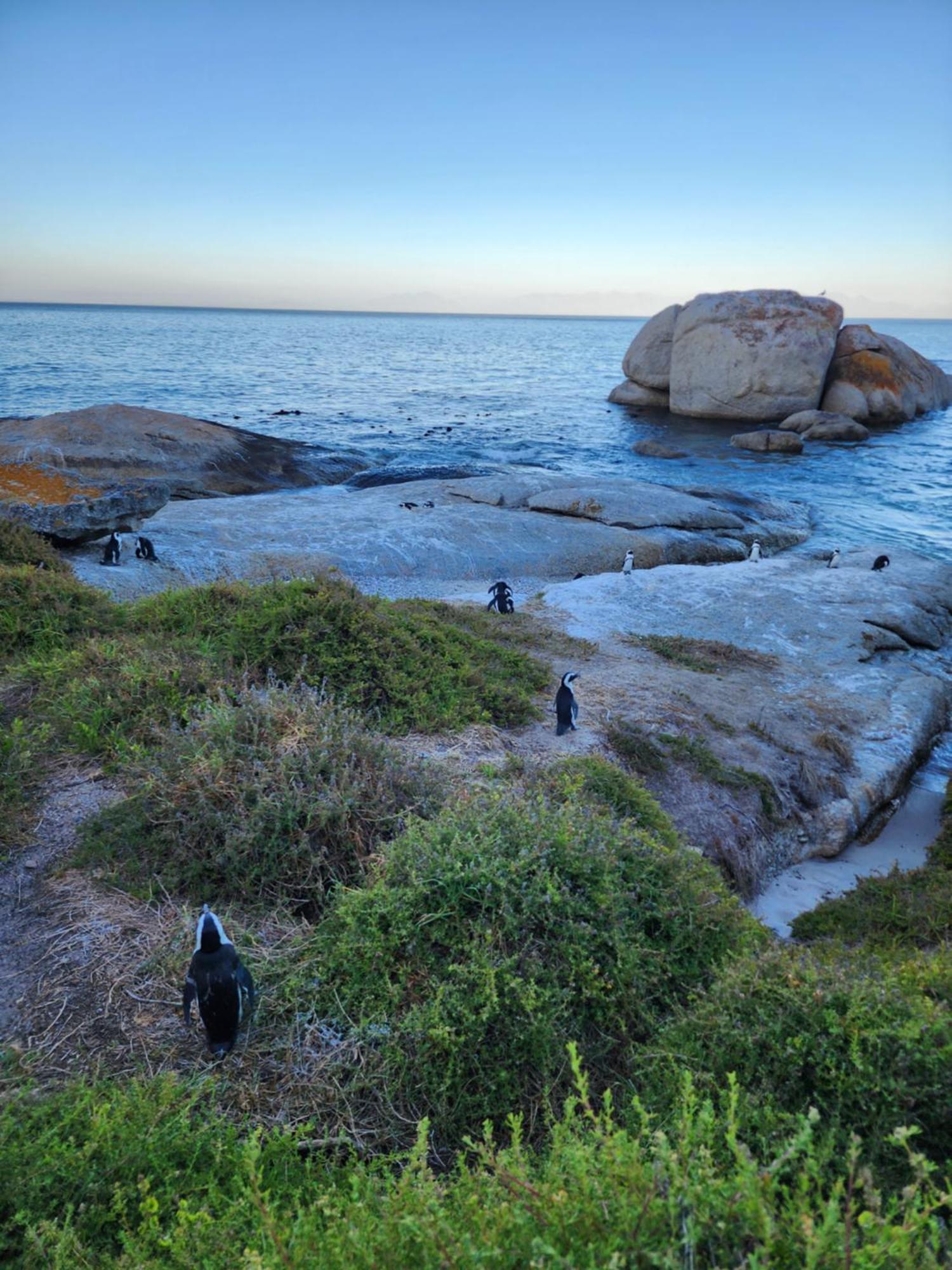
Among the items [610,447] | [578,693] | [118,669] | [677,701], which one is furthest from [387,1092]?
[610,447]

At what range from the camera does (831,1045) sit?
10.9 ft

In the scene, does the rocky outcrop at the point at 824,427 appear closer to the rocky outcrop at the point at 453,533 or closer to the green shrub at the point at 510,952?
the rocky outcrop at the point at 453,533

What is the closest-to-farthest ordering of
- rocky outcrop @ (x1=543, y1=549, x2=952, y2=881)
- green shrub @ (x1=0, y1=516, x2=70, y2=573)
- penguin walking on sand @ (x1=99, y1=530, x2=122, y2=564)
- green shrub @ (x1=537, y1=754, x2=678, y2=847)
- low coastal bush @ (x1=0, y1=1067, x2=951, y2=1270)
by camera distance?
Result: low coastal bush @ (x1=0, y1=1067, x2=951, y2=1270)
green shrub @ (x1=537, y1=754, x2=678, y2=847)
rocky outcrop @ (x1=543, y1=549, x2=952, y2=881)
green shrub @ (x1=0, y1=516, x2=70, y2=573)
penguin walking on sand @ (x1=99, y1=530, x2=122, y2=564)

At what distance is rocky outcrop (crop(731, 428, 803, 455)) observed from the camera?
36344 millimetres

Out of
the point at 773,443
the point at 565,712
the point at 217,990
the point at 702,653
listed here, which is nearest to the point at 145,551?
the point at 565,712

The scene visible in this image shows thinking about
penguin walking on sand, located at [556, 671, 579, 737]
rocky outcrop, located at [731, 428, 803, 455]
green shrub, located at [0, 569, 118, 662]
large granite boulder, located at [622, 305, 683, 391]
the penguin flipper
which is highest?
large granite boulder, located at [622, 305, 683, 391]

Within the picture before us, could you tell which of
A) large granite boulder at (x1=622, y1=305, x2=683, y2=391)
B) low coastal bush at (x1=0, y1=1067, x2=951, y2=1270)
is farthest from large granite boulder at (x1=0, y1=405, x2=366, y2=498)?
large granite boulder at (x1=622, y1=305, x2=683, y2=391)

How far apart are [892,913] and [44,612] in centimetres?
907

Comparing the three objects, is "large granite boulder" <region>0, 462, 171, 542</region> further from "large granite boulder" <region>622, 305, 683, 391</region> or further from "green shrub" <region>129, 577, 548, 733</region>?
"large granite boulder" <region>622, 305, 683, 391</region>

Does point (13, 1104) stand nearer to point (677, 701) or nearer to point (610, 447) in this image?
point (677, 701)

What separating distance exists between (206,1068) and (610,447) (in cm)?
3649

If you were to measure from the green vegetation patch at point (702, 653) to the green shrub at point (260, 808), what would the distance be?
22.5ft

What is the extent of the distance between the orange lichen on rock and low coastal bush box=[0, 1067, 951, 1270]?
38.5 feet

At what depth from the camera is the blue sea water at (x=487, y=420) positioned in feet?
98.3
